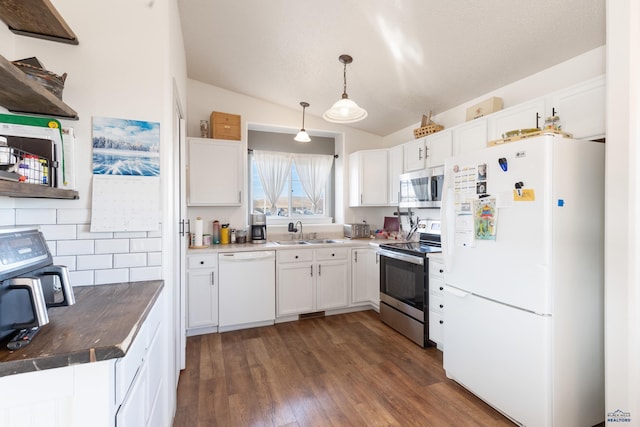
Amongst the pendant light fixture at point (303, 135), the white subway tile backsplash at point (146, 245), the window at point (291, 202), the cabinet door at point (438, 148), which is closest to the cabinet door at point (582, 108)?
the cabinet door at point (438, 148)

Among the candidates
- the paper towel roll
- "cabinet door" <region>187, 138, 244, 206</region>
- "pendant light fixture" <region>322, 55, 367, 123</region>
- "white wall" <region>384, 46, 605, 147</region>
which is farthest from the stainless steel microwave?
the paper towel roll

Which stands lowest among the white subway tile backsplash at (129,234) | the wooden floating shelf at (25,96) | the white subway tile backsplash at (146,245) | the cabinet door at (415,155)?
the white subway tile backsplash at (146,245)

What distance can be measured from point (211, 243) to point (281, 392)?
1906 mm

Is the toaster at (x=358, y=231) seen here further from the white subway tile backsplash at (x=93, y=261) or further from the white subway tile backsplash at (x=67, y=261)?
the white subway tile backsplash at (x=67, y=261)

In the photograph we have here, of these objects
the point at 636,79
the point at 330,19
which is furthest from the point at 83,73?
the point at 636,79

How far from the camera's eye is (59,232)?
4.59ft

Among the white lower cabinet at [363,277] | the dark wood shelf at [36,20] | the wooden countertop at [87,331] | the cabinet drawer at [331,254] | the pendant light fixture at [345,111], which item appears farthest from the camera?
the white lower cabinet at [363,277]

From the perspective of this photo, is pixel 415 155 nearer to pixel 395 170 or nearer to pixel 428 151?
pixel 428 151

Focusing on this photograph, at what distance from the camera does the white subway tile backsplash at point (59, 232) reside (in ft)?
4.54

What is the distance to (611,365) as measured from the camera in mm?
1531

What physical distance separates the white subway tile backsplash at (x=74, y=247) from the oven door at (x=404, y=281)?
247 centimetres

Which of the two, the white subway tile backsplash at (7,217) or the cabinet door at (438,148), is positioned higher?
the cabinet door at (438,148)

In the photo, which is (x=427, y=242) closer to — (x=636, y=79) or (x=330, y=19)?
(x=636, y=79)

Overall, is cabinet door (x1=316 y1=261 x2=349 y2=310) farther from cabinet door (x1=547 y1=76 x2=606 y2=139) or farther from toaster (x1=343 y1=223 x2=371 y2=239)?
cabinet door (x1=547 y1=76 x2=606 y2=139)
